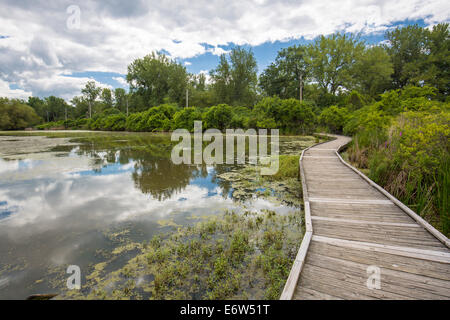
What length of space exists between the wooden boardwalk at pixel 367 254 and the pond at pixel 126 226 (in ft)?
1.43

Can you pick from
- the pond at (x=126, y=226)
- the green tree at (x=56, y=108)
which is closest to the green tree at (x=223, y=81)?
the pond at (x=126, y=226)

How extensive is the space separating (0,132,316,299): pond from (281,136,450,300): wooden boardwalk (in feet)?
1.43

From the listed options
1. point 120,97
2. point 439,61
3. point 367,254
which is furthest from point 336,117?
point 120,97

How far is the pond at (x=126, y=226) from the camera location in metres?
2.41

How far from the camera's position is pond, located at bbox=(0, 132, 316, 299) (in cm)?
241

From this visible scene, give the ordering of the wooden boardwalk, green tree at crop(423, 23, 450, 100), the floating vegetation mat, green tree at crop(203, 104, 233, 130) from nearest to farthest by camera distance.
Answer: the wooden boardwalk → the floating vegetation mat → green tree at crop(423, 23, 450, 100) → green tree at crop(203, 104, 233, 130)

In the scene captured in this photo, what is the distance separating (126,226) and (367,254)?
378 centimetres

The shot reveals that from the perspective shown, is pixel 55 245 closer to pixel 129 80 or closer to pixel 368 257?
pixel 368 257

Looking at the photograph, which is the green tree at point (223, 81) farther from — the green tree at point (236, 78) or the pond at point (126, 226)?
the pond at point (126, 226)

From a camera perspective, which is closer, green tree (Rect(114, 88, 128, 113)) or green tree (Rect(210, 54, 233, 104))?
green tree (Rect(210, 54, 233, 104))

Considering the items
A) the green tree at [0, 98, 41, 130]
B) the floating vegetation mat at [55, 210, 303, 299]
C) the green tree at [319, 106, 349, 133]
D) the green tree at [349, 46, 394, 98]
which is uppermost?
the green tree at [349, 46, 394, 98]

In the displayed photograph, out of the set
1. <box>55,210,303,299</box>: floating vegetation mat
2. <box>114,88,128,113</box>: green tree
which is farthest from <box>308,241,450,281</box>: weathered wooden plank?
<box>114,88,128,113</box>: green tree

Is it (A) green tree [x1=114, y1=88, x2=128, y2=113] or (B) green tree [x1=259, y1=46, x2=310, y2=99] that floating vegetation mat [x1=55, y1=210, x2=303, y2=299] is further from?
(A) green tree [x1=114, y1=88, x2=128, y2=113]
